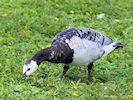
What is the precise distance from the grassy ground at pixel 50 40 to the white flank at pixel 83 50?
0.35 meters

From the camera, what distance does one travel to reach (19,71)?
309 inches

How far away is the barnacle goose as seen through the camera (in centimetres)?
701

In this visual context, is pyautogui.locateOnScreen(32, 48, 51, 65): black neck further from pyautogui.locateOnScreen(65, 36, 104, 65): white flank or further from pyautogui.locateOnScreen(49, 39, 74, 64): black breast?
pyautogui.locateOnScreen(65, 36, 104, 65): white flank

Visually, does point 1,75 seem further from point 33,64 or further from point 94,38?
point 94,38

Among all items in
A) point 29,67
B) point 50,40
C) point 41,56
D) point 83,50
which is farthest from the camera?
point 50,40

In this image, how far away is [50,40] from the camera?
32.5 feet

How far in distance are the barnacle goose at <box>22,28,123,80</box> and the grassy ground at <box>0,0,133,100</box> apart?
357 millimetres

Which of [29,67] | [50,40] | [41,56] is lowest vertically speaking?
[50,40]

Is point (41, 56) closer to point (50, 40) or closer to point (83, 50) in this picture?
point (83, 50)

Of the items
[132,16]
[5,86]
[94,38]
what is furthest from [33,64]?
[132,16]

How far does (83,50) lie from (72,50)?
0.19 m

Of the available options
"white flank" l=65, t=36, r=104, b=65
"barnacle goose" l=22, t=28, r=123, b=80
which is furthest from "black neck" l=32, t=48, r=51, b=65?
"white flank" l=65, t=36, r=104, b=65

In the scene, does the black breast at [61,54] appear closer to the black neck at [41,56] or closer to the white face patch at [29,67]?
the black neck at [41,56]

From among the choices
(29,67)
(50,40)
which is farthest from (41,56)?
(50,40)
